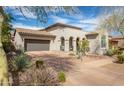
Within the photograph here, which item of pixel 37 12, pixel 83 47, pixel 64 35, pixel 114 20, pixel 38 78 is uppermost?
pixel 37 12

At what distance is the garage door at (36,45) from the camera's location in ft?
17.0

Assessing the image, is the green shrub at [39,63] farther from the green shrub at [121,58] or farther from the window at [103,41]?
the green shrub at [121,58]

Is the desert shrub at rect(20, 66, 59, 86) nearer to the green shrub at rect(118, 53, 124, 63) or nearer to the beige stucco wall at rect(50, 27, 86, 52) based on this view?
the beige stucco wall at rect(50, 27, 86, 52)

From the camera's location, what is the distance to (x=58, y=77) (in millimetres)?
5051

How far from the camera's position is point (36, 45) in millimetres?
5234

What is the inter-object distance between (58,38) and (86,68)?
88 centimetres

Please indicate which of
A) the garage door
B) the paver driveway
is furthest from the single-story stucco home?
the paver driveway

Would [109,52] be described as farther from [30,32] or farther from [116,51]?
[30,32]

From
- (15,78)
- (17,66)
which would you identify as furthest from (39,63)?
(15,78)

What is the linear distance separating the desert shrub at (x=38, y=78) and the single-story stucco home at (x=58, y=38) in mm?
507

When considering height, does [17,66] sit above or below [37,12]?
below

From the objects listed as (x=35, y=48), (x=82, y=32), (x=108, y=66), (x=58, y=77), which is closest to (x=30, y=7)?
(x=35, y=48)

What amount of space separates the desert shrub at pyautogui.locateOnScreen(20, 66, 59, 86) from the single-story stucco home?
0.51 metres
